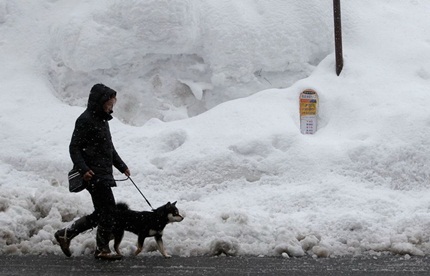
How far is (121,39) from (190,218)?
4453 millimetres

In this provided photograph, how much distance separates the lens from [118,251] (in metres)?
6.72

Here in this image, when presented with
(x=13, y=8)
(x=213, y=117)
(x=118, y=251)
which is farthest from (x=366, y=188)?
(x=13, y=8)

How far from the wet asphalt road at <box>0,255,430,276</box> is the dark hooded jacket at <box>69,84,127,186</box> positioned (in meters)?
0.83

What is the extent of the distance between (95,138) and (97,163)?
0.25 m

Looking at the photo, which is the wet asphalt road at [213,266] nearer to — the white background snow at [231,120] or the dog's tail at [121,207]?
the white background snow at [231,120]

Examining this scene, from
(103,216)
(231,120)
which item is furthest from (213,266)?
(231,120)

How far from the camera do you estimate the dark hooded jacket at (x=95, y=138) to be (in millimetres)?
6512

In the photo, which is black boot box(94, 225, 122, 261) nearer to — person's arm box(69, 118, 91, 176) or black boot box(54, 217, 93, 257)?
black boot box(54, 217, 93, 257)

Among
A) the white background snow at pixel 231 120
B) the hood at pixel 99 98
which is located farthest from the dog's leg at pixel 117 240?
the hood at pixel 99 98

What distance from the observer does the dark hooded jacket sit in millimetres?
6512

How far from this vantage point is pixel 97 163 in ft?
21.5

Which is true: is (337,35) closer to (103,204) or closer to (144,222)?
(144,222)

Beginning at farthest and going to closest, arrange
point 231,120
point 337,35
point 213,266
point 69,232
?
point 337,35
point 231,120
point 69,232
point 213,266

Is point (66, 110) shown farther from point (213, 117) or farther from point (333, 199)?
point (333, 199)
